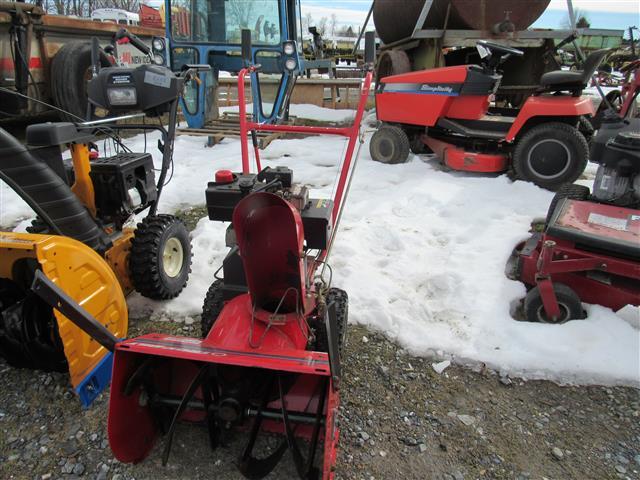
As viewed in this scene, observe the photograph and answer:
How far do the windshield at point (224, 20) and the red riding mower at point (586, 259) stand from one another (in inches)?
237

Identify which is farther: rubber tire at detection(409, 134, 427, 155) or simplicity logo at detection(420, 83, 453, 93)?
rubber tire at detection(409, 134, 427, 155)

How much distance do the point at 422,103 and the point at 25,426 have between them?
504cm

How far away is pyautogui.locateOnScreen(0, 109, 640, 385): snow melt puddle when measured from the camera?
242 centimetres

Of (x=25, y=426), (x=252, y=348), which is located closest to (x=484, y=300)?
(x=252, y=348)

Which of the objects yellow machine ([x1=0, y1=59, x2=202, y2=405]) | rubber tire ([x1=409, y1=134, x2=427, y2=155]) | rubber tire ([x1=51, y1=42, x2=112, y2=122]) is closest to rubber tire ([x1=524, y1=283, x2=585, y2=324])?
yellow machine ([x1=0, y1=59, x2=202, y2=405])

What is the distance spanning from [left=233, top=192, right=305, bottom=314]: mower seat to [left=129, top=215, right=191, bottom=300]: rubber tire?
3.52 ft

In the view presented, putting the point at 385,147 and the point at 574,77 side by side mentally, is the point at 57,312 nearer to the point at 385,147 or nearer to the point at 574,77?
the point at 385,147

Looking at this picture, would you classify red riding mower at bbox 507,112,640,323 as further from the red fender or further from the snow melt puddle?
the red fender

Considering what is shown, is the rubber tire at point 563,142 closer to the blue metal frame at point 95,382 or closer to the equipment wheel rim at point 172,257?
the equipment wheel rim at point 172,257

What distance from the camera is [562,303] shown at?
102 inches

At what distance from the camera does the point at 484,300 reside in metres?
2.88

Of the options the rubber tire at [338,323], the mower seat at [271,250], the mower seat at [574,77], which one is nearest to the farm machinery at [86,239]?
the mower seat at [271,250]

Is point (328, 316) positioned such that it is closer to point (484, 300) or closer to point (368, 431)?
point (368, 431)

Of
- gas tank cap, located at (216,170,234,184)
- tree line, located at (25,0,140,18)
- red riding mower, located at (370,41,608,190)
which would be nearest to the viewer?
gas tank cap, located at (216,170,234,184)
